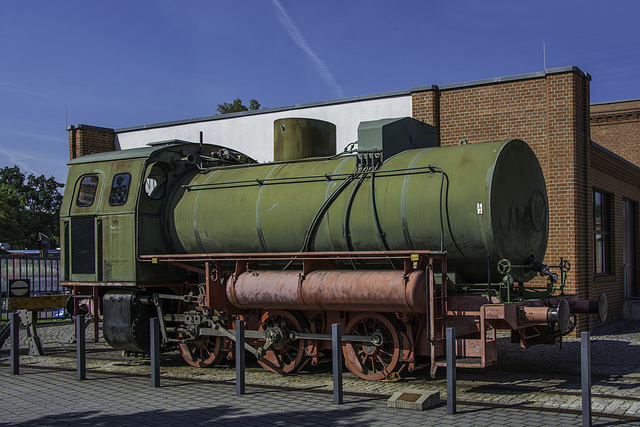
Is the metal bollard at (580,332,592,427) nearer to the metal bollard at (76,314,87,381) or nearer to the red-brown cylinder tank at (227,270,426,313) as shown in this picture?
the red-brown cylinder tank at (227,270,426,313)

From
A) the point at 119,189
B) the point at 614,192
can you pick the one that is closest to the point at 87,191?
the point at 119,189

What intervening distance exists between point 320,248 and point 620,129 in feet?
75.7

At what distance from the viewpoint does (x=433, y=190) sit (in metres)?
8.30

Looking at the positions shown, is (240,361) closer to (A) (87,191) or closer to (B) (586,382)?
(B) (586,382)

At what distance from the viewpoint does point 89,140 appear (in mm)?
20172

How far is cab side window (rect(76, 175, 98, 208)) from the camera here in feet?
36.3

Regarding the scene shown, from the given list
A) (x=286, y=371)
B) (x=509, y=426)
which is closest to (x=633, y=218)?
(x=286, y=371)

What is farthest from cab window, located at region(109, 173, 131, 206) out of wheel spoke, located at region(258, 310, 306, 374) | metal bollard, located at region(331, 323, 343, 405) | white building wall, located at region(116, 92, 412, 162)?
white building wall, located at region(116, 92, 412, 162)

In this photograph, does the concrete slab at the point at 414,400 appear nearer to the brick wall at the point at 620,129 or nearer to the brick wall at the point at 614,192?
the brick wall at the point at 614,192

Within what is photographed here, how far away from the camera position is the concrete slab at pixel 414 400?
6766 mm

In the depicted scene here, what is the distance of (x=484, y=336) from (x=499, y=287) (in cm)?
105

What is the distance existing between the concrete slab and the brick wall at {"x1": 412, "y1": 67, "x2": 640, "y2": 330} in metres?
7.39

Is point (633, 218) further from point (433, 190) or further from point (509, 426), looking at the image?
point (509, 426)

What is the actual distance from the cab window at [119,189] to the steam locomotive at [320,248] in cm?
3
